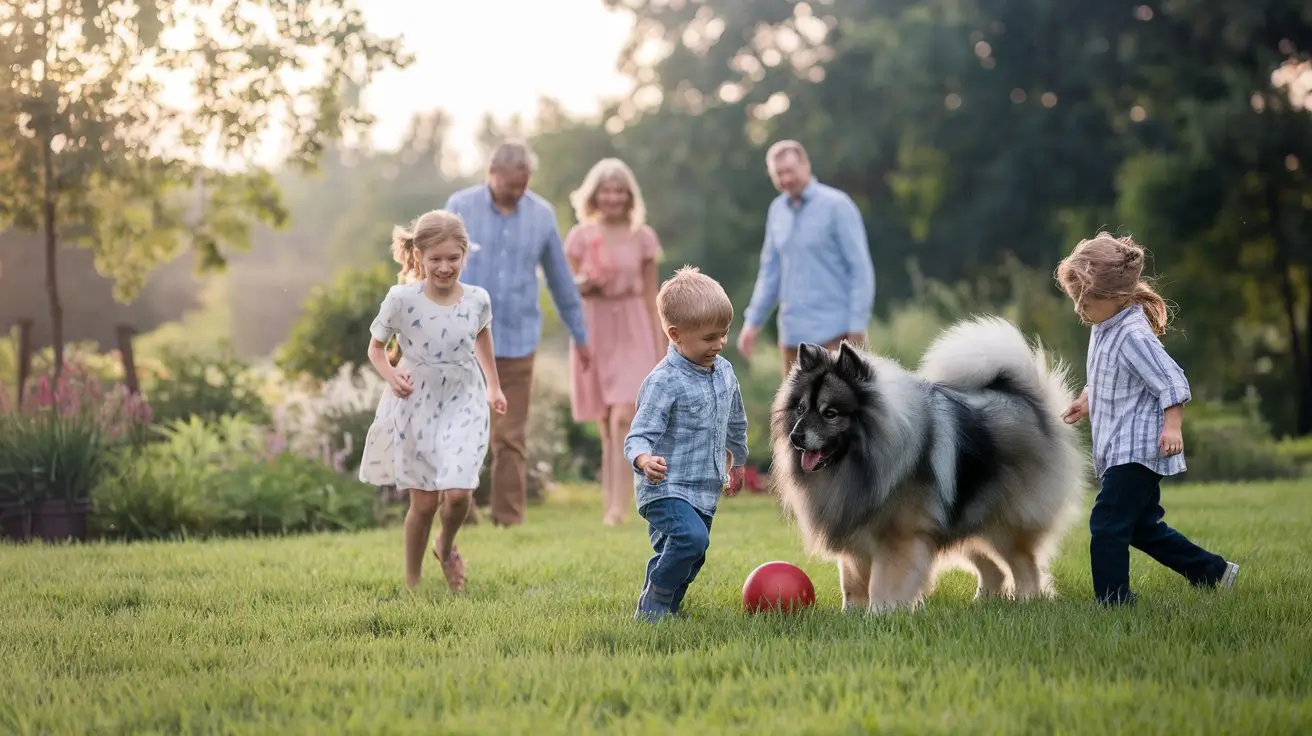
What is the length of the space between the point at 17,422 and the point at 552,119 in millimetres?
22272

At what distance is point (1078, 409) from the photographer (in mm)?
5852

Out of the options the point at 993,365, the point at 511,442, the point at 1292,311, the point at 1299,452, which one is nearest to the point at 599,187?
the point at 511,442

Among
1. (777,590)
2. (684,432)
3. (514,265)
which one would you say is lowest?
(777,590)

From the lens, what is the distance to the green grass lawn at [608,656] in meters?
3.79

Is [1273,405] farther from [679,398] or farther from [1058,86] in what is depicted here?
[679,398]

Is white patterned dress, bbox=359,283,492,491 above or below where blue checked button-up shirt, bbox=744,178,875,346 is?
below

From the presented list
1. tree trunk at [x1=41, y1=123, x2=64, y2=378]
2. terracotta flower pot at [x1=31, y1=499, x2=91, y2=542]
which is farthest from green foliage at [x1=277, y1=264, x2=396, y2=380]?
terracotta flower pot at [x1=31, y1=499, x2=91, y2=542]

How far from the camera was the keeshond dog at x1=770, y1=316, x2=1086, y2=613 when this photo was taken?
548cm

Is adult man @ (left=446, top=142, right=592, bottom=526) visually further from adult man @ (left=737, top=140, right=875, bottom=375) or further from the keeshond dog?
the keeshond dog

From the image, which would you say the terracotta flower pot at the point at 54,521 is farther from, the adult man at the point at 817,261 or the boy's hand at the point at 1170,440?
the boy's hand at the point at 1170,440

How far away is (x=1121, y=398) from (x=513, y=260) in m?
5.10

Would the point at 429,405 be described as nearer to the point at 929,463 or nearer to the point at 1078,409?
the point at 929,463

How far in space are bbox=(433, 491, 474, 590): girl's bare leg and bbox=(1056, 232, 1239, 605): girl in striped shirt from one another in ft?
9.37

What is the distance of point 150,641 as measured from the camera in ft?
17.0
